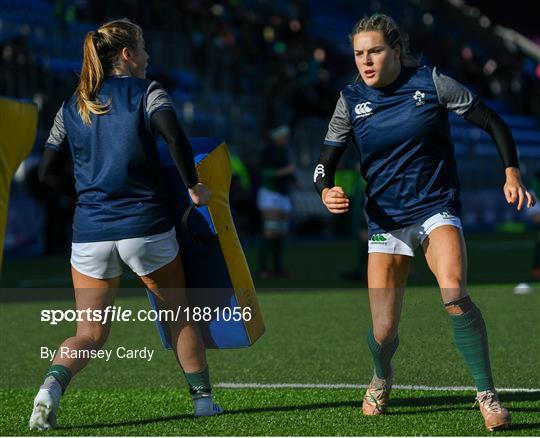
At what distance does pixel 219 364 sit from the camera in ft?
24.0

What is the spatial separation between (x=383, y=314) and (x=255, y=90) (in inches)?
797

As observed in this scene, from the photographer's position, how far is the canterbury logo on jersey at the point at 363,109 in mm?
5359

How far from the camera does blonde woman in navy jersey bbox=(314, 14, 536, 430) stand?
511cm

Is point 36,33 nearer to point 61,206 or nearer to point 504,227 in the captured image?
point 61,206

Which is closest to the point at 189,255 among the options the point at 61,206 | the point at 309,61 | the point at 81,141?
the point at 81,141

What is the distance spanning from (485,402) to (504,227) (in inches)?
928

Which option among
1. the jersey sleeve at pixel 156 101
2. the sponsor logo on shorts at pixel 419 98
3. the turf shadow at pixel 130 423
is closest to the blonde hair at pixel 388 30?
the sponsor logo on shorts at pixel 419 98

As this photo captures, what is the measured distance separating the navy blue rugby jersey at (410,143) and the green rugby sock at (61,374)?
4.88 ft

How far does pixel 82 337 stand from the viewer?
524cm

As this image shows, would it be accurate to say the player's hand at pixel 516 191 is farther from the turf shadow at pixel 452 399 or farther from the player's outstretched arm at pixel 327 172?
the turf shadow at pixel 452 399

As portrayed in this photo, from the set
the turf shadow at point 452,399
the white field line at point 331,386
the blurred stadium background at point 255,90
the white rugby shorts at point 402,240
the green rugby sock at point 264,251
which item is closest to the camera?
the white rugby shorts at point 402,240

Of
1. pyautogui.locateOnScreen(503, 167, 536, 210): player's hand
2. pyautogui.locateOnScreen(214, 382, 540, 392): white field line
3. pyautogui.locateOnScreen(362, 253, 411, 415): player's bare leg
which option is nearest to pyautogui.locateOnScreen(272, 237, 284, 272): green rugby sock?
pyautogui.locateOnScreen(214, 382, 540, 392): white field line

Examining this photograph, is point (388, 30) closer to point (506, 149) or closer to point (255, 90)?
point (506, 149)

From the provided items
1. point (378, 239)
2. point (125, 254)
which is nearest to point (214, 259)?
point (125, 254)
